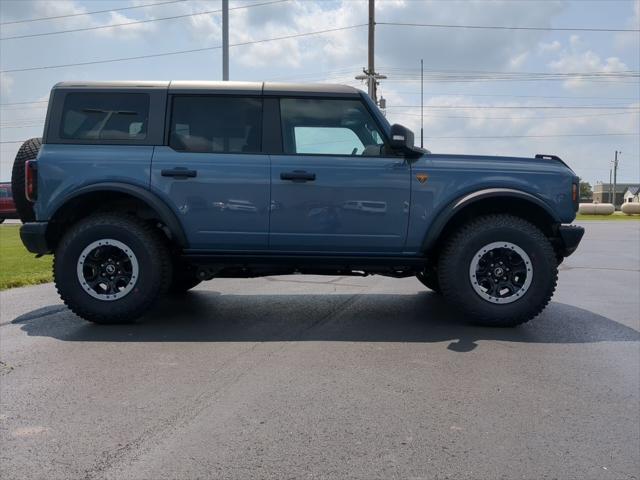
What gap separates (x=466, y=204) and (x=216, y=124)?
7.67 feet

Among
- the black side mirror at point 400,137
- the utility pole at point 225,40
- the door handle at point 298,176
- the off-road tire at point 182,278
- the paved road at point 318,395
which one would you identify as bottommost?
the paved road at point 318,395

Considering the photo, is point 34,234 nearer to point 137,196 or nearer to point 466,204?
point 137,196

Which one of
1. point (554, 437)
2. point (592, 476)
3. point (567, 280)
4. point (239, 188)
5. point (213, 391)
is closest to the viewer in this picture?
point (592, 476)

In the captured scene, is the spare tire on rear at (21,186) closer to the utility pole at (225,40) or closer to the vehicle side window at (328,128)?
the vehicle side window at (328,128)

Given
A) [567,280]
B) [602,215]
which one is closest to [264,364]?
[567,280]

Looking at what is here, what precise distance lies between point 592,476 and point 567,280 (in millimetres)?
6300

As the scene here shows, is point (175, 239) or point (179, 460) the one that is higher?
point (175, 239)

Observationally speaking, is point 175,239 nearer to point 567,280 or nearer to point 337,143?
point 337,143

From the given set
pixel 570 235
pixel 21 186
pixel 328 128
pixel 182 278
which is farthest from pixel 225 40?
pixel 570 235

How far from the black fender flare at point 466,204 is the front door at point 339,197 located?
24 centimetres

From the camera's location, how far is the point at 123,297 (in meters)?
5.00

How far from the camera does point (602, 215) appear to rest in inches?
2040

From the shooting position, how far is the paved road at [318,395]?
2.54m

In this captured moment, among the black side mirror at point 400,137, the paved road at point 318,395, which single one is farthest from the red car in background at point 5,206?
the black side mirror at point 400,137
